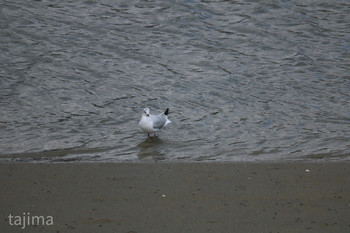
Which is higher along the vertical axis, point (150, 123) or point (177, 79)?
point (150, 123)

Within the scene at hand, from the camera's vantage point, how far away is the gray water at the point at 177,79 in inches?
285

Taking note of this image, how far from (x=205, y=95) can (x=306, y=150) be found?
2.58 m

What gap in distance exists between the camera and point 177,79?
32.0 feet

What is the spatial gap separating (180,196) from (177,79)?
477cm

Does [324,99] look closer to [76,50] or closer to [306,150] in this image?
[306,150]

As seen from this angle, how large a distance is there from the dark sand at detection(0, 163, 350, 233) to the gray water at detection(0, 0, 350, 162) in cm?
65

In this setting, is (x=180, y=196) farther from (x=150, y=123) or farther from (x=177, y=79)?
(x=177, y=79)

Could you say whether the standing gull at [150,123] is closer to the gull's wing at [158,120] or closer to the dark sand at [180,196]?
the gull's wing at [158,120]

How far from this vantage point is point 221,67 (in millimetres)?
10242

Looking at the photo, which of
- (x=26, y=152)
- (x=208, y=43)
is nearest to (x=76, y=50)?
(x=208, y=43)

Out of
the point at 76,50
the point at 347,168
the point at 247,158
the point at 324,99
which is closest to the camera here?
the point at 347,168

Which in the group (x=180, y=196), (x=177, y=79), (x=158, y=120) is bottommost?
(x=177, y=79)

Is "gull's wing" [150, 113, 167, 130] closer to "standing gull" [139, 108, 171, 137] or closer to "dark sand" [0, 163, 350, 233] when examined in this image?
"standing gull" [139, 108, 171, 137]

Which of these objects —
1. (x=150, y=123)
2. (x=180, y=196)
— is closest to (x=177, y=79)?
(x=150, y=123)
